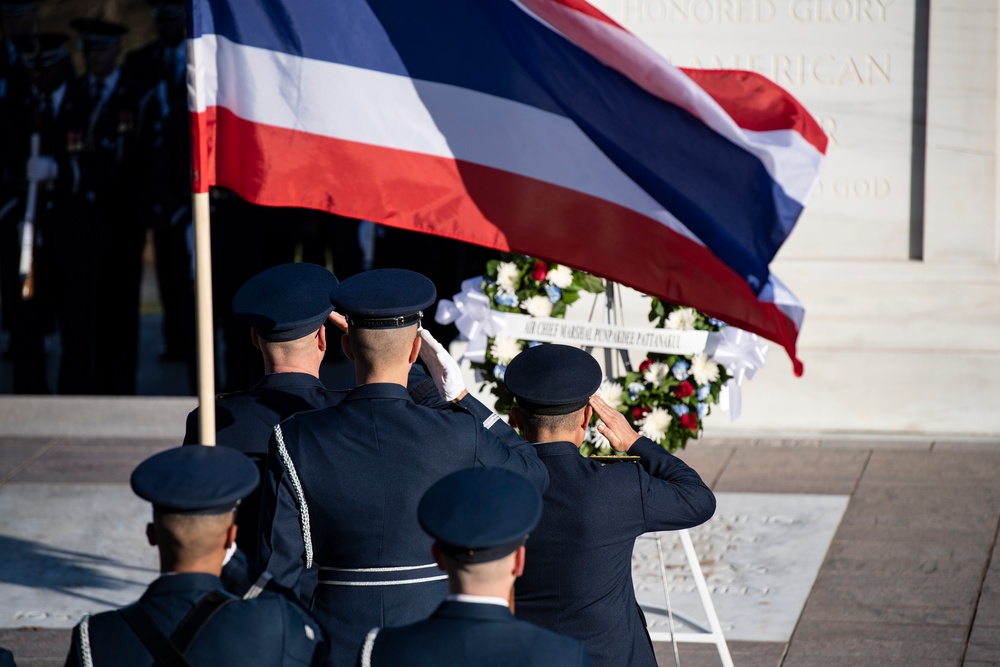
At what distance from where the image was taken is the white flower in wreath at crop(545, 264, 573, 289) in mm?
5242

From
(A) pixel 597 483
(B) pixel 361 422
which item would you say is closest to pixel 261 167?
(B) pixel 361 422

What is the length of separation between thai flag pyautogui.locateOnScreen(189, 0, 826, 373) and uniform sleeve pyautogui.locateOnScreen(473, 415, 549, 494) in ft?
2.98

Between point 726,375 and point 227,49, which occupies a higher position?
point 227,49

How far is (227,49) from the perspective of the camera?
3865 millimetres

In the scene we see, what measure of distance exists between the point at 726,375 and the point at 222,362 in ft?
18.9

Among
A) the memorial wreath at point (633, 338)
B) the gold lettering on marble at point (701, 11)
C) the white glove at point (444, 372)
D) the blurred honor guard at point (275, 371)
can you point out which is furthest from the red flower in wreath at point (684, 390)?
the gold lettering on marble at point (701, 11)

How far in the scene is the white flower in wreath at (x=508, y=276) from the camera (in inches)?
209

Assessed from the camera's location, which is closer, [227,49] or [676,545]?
[227,49]

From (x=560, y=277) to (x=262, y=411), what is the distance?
1.85 meters

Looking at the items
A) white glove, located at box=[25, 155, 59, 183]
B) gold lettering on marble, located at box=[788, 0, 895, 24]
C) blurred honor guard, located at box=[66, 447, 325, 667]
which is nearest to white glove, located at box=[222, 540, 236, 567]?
blurred honor guard, located at box=[66, 447, 325, 667]

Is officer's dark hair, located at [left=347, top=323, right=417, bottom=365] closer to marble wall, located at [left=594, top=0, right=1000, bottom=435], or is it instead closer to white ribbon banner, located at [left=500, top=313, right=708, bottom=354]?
white ribbon banner, located at [left=500, top=313, right=708, bottom=354]

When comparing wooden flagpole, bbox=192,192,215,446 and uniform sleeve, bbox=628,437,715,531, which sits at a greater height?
wooden flagpole, bbox=192,192,215,446

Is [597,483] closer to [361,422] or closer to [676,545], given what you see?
[361,422]

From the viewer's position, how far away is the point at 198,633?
8.04 feet
